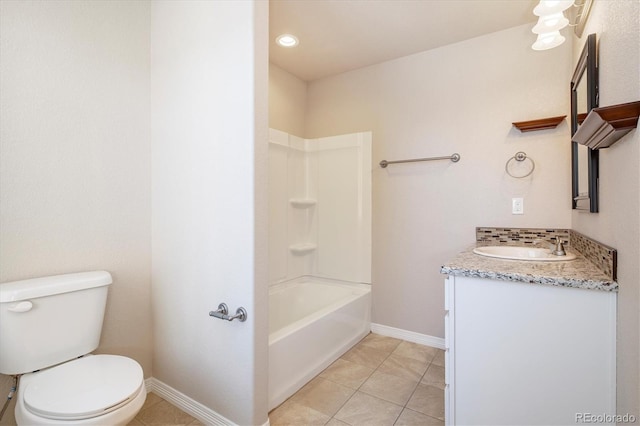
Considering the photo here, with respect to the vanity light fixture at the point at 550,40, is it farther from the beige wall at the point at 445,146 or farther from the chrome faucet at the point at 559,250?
the chrome faucet at the point at 559,250

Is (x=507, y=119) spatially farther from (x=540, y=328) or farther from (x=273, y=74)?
(x=273, y=74)

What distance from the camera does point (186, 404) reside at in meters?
1.74

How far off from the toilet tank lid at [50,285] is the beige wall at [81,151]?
95mm

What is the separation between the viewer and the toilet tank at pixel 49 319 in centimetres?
127

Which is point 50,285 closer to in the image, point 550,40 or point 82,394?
point 82,394

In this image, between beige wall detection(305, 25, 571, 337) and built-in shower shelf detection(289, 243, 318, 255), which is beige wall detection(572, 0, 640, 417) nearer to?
beige wall detection(305, 25, 571, 337)

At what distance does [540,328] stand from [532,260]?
359 millimetres

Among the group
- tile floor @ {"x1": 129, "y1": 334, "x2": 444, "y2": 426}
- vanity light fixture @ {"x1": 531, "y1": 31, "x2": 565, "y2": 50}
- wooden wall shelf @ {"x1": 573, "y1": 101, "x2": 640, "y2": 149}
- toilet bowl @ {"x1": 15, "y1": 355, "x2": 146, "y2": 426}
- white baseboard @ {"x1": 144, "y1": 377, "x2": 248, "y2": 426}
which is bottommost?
tile floor @ {"x1": 129, "y1": 334, "x2": 444, "y2": 426}

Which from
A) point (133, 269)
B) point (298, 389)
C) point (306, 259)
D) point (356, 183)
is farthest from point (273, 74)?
point (298, 389)

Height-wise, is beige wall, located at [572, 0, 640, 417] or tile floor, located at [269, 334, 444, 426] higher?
beige wall, located at [572, 0, 640, 417]

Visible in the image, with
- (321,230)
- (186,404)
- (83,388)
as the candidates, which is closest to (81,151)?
(83,388)

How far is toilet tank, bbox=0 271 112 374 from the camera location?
1268 mm

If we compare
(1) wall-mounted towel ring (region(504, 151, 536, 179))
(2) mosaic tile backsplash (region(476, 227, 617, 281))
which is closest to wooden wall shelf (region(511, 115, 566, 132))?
(1) wall-mounted towel ring (region(504, 151, 536, 179))

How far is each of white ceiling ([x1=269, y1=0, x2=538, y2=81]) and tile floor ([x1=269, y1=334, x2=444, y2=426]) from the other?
243 centimetres
